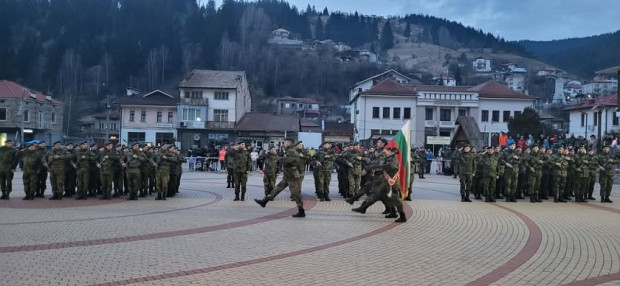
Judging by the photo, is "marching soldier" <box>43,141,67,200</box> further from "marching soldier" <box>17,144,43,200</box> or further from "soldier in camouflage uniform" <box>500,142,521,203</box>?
"soldier in camouflage uniform" <box>500,142,521,203</box>

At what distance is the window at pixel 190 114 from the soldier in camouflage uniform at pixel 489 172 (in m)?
54.9

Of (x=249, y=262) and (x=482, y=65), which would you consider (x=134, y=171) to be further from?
(x=482, y=65)

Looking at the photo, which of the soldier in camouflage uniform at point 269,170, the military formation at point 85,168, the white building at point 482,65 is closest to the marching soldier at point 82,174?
the military formation at point 85,168

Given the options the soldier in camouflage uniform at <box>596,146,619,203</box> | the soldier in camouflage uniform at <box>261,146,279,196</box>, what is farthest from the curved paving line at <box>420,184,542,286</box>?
the soldier in camouflage uniform at <box>261,146,279,196</box>

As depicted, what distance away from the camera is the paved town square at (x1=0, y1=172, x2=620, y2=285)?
7.48m

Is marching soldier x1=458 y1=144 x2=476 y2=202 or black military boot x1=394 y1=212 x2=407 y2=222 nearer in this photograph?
black military boot x1=394 y1=212 x2=407 y2=222

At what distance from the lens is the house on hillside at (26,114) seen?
6750 cm

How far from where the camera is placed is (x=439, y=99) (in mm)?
70812

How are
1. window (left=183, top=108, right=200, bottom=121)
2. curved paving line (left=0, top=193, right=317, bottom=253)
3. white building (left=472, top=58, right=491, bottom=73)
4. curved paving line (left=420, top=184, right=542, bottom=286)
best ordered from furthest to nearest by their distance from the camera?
1. white building (left=472, top=58, right=491, bottom=73)
2. window (left=183, top=108, right=200, bottom=121)
3. curved paving line (left=0, top=193, right=317, bottom=253)
4. curved paving line (left=420, top=184, right=542, bottom=286)

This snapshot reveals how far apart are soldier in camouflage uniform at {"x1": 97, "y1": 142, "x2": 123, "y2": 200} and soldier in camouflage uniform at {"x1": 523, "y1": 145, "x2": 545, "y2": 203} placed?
13118mm

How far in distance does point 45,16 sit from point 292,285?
507 feet

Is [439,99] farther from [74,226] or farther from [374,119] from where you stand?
[74,226]

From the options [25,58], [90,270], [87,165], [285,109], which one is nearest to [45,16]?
[25,58]

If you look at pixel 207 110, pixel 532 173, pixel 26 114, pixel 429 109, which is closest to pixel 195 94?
pixel 207 110
